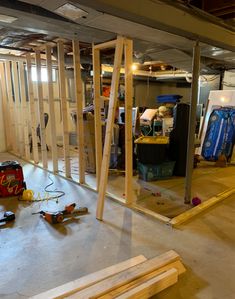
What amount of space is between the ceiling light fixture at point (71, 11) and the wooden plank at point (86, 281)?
2.04m

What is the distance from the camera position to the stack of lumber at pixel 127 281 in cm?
158

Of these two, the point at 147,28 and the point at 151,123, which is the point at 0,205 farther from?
the point at 151,123

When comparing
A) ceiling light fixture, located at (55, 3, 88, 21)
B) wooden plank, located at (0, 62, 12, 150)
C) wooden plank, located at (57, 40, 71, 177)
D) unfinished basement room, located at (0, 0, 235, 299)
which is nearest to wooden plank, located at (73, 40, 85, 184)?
unfinished basement room, located at (0, 0, 235, 299)

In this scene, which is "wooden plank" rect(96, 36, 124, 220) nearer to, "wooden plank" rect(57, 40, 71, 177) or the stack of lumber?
the stack of lumber

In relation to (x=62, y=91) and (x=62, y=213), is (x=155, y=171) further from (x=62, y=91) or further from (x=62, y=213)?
(x=62, y=91)

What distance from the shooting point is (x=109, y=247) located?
218 cm

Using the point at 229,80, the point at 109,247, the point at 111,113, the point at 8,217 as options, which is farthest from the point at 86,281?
the point at 229,80

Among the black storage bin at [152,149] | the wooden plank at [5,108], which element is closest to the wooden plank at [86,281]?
the black storage bin at [152,149]

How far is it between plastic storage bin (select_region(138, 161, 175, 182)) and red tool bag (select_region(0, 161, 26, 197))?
1.88 m

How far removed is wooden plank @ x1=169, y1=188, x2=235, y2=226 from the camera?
8.58ft

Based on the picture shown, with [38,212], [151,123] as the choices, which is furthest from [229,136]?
[38,212]

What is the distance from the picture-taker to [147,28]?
240 centimetres

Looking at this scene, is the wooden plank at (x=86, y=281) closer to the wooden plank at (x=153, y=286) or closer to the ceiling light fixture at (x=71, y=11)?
the wooden plank at (x=153, y=286)

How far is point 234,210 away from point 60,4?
283 cm
